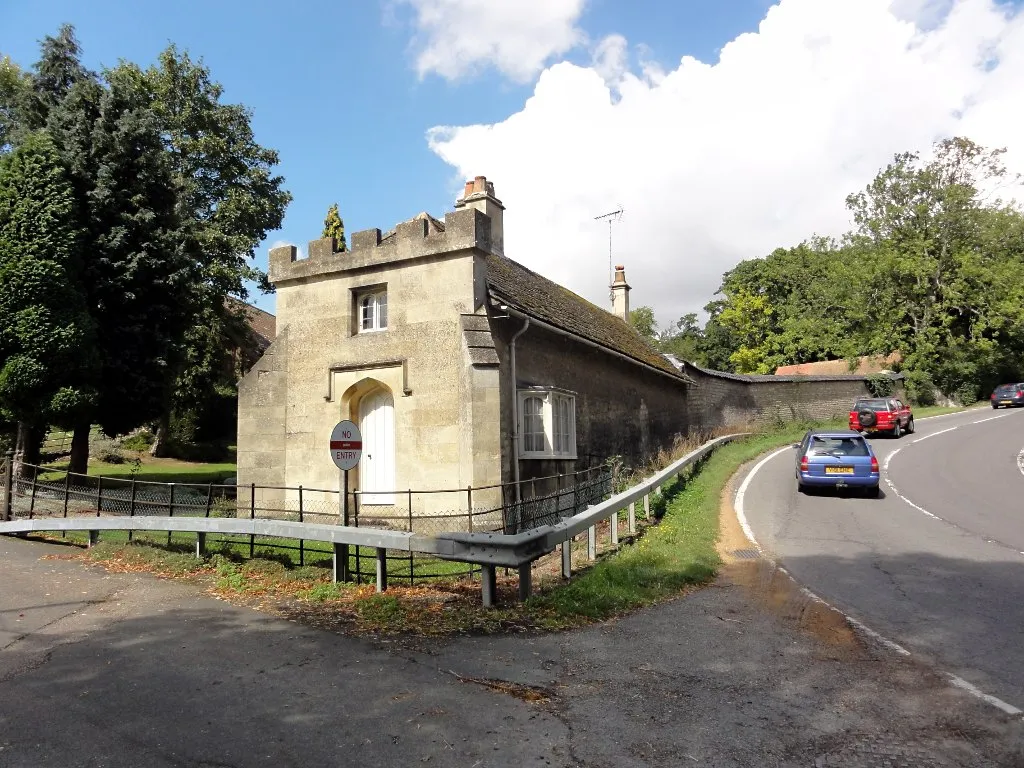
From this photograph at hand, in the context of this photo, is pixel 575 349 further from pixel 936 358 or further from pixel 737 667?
pixel 936 358

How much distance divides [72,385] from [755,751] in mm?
18629

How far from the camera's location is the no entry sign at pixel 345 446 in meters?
8.44

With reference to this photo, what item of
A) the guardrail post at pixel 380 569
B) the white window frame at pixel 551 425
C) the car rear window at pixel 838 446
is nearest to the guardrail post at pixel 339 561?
the guardrail post at pixel 380 569

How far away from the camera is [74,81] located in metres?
21.4

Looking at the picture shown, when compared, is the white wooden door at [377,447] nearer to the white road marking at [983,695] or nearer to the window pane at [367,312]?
the window pane at [367,312]

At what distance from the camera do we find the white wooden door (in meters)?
13.9

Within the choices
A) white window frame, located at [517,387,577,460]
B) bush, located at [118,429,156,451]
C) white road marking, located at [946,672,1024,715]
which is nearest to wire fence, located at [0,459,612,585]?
→ white window frame, located at [517,387,577,460]

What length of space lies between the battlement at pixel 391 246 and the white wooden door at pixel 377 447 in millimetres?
2865

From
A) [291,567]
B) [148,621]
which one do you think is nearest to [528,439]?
[291,567]

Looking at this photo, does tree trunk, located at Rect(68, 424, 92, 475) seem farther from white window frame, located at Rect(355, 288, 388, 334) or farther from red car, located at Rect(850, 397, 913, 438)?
red car, located at Rect(850, 397, 913, 438)

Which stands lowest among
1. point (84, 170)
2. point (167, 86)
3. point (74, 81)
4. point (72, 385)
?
point (72, 385)

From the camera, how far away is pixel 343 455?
849cm

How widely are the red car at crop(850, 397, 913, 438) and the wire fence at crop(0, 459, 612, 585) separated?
1861 centimetres

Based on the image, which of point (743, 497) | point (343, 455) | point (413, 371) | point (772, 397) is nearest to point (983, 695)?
point (343, 455)
